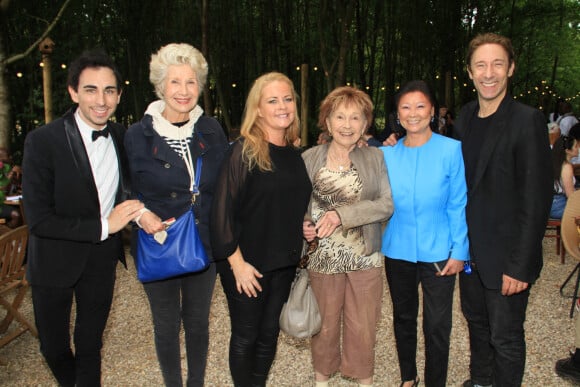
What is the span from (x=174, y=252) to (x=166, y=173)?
1.22 feet

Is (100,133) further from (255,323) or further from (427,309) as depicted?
(427,309)

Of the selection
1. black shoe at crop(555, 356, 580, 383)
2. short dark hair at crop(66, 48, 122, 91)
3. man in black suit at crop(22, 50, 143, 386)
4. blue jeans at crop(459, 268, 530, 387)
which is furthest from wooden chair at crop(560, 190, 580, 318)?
short dark hair at crop(66, 48, 122, 91)

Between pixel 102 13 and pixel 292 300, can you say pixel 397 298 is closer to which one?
pixel 292 300

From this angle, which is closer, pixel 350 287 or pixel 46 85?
pixel 350 287

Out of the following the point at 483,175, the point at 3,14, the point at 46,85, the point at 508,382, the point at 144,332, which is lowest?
the point at 144,332

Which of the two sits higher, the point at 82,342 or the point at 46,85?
the point at 46,85

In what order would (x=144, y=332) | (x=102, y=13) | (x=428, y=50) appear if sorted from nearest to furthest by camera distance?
(x=144, y=332), (x=102, y=13), (x=428, y=50)

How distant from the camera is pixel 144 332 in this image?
13.5 feet

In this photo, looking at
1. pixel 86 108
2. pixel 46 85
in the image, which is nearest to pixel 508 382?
pixel 86 108

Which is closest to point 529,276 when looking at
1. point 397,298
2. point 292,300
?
point 397,298

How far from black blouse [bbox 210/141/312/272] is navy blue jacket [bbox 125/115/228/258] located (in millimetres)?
87

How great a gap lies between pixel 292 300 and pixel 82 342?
1.08 m

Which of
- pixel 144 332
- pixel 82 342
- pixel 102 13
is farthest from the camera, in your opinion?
pixel 102 13

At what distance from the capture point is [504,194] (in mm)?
2379
